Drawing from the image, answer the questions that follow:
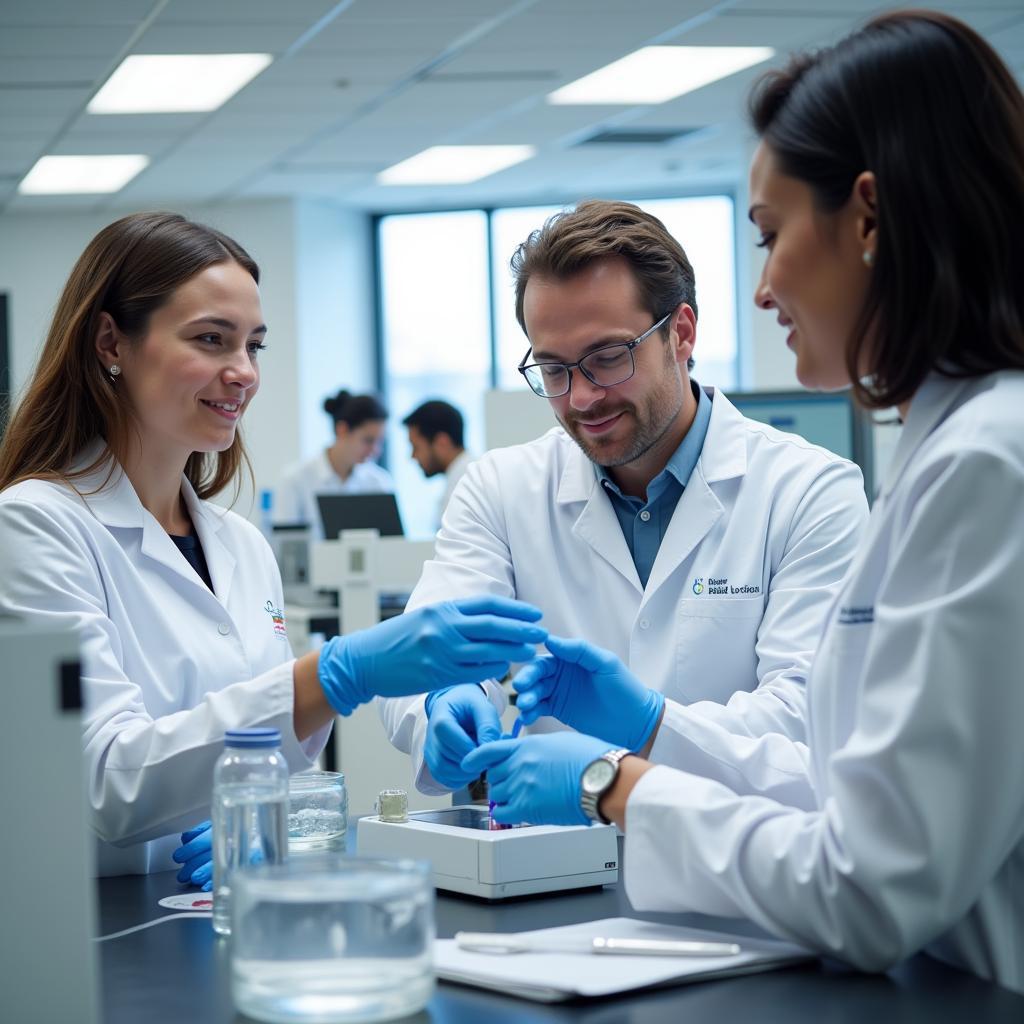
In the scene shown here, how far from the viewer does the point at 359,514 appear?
5008 mm

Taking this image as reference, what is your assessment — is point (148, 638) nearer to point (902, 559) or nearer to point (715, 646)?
point (715, 646)

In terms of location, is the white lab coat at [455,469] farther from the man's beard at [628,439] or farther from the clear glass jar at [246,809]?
the clear glass jar at [246,809]

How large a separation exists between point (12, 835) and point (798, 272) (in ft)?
2.61

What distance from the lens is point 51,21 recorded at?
5.06 m

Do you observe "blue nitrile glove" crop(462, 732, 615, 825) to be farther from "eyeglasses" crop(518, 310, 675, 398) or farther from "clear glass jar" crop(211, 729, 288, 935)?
"eyeglasses" crop(518, 310, 675, 398)

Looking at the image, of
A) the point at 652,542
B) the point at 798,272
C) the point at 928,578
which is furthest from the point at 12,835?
the point at 652,542

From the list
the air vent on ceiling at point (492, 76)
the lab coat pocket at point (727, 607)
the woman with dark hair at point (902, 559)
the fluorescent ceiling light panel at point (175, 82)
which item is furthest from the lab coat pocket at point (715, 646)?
the air vent on ceiling at point (492, 76)

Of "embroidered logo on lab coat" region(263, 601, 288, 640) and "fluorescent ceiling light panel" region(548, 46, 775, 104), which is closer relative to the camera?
"embroidered logo on lab coat" region(263, 601, 288, 640)

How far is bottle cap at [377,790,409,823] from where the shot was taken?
144 cm

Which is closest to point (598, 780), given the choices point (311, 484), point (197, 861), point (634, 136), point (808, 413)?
point (197, 861)

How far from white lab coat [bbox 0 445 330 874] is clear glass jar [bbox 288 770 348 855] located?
0.03 metres

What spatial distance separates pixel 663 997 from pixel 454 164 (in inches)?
305

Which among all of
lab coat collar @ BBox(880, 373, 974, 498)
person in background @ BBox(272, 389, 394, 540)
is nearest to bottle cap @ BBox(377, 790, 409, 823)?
lab coat collar @ BBox(880, 373, 974, 498)

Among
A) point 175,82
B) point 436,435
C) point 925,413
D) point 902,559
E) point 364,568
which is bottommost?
point 364,568
